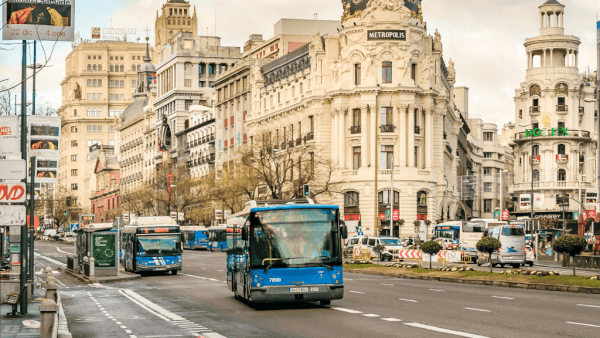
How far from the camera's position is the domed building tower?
116312 millimetres

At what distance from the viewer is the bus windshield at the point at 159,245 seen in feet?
149

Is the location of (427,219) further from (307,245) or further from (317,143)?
(307,245)

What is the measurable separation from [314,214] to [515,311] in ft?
18.1

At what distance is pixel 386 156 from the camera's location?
8350cm

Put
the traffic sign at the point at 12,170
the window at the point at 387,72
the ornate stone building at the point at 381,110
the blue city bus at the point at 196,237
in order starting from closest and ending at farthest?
the traffic sign at the point at 12,170, the ornate stone building at the point at 381,110, the window at the point at 387,72, the blue city bus at the point at 196,237

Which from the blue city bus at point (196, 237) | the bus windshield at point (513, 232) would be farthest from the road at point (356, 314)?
the blue city bus at point (196, 237)

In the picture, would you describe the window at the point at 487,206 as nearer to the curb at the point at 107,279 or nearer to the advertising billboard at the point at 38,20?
the curb at the point at 107,279

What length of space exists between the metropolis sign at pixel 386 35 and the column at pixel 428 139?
24.8 ft

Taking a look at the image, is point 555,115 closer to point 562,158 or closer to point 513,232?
point 562,158

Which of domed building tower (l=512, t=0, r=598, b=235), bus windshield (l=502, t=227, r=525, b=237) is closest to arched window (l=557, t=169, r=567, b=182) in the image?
domed building tower (l=512, t=0, r=598, b=235)

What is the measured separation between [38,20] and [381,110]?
2523 inches

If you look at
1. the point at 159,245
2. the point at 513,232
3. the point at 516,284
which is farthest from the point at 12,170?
the point at 513,232

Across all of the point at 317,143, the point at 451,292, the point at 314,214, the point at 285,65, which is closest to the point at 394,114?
the point at 317,143

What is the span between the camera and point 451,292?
28750 mm
